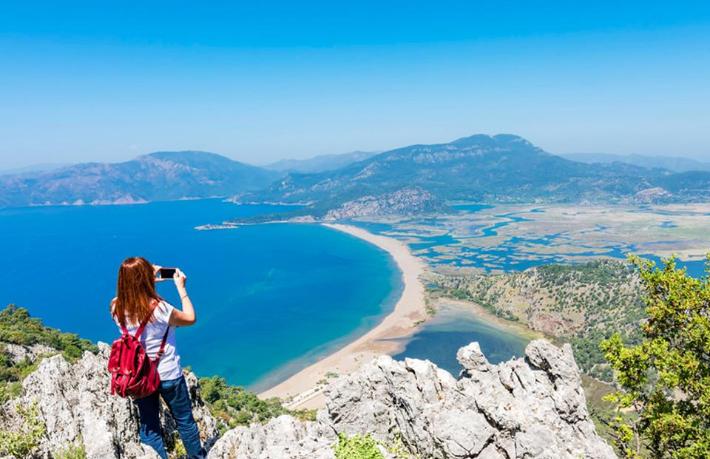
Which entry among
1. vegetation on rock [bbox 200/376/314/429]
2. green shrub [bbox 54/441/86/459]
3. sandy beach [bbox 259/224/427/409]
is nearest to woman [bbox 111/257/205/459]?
green shrub [bbox 54/441/86/459]

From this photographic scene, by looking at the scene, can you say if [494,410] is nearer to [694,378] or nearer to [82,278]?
[694,378]

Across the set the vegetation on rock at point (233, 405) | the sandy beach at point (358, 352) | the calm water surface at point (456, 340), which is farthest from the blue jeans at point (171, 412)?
the calm water surface at point (456, 340)

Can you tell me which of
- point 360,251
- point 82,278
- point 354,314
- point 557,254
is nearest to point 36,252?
point 82,278

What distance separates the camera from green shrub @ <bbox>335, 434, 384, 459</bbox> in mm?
7703

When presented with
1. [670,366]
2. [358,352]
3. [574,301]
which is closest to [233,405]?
[670,366]

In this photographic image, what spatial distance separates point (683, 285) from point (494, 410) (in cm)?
749

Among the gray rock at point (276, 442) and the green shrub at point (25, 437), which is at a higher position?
the green shrub at point (25, 437)

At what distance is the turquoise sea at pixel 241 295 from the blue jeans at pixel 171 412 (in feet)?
212

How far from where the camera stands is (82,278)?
143625mm

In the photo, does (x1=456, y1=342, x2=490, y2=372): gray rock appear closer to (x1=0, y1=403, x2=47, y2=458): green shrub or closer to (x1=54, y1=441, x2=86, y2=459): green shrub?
(x1=54, y1=441, x2=86, y2=459): green shrub

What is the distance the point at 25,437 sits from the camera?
8000 mm

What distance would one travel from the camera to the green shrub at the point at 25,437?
25.1ft

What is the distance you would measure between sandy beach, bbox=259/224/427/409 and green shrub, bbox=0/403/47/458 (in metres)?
49.6

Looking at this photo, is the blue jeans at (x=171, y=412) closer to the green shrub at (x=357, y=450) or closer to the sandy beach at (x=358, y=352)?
the green shrub at (x=357, y=450)
